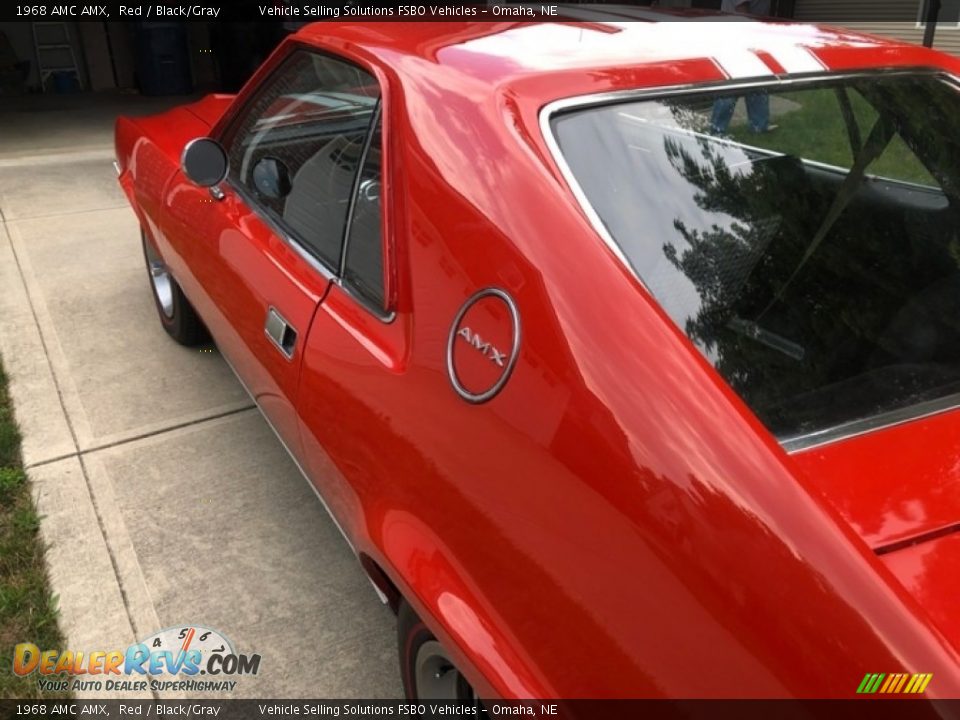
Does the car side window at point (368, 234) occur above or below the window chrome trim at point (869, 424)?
above

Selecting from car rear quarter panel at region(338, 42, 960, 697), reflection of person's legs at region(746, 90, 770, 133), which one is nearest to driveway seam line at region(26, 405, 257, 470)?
car rear quarter panel at region(338, 42, 960, 697)

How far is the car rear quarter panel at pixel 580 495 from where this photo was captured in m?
1.02

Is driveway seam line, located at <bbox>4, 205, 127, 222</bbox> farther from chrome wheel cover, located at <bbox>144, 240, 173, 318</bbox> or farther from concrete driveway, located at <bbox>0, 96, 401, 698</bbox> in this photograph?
chrome wheel cover, located at <bbox>144, 240, 173, 318</bbox>

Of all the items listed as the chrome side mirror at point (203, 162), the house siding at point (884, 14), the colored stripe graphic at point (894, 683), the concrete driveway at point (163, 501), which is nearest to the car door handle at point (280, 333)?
the chrome side mirror at point (203, 162)

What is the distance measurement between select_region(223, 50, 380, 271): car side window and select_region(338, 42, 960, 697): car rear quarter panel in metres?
0.50

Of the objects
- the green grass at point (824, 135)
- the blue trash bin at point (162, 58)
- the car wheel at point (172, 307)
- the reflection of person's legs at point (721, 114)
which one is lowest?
the car wheel at point (172, 307)

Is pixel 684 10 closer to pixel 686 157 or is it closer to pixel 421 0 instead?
pixel 686 157

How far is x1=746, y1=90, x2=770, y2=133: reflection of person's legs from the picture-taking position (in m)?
1.78

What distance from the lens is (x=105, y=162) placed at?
7.37m

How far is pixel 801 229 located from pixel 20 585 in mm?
2391

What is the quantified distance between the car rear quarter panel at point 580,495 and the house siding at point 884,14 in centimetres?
897

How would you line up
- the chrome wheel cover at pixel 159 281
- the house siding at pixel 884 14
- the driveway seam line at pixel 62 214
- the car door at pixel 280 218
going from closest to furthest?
the car door at pixel 280 218 < the chrome wheel cover at pixel 159 281 < the driveway seam line at pixel 62 214 < the house siding at pixel 884 14

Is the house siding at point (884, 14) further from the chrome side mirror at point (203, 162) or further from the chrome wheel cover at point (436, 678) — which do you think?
the chrome wheel cover at point (436, 678)

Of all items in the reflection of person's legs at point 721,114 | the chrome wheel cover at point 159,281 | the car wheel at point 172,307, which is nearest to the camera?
the reflection of person's legs at point 721,114
